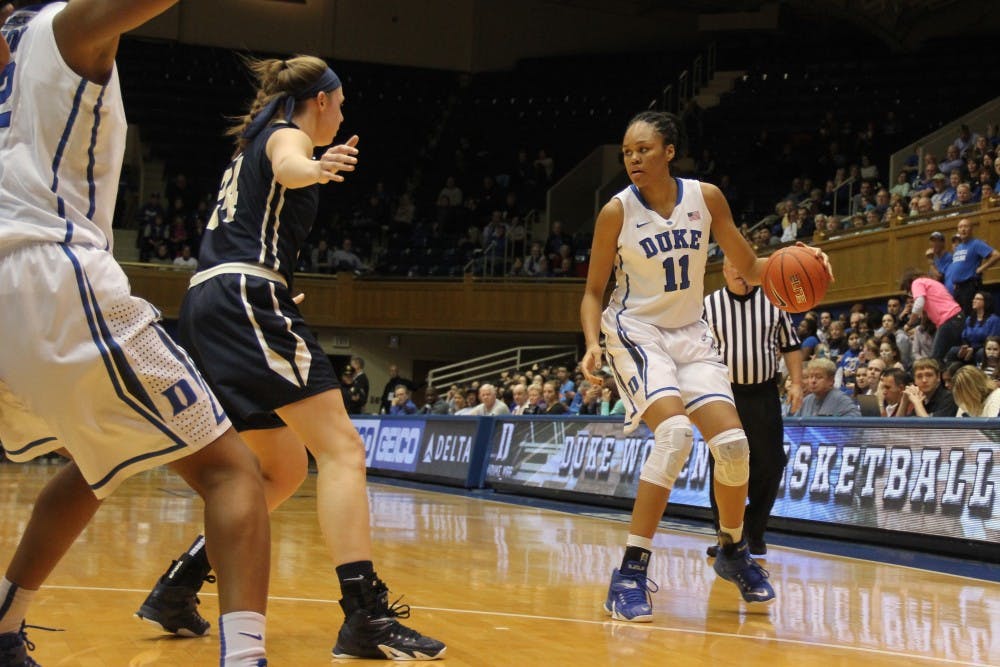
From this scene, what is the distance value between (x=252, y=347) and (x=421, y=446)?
11.8 metres

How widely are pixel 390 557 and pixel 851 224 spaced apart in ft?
41.1

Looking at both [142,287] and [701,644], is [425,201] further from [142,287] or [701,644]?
[701,644]

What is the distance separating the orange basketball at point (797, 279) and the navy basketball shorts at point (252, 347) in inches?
88.0

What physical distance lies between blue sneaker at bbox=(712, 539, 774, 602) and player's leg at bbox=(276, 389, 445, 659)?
6.00 feet

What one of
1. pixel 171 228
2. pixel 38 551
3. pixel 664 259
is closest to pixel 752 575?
pixel 664 259

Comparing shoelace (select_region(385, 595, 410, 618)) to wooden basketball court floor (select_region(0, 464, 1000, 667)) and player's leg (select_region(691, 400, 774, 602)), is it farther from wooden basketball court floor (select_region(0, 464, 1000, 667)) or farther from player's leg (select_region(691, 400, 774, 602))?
player's leg (select_region(691, 400, 774, 602))

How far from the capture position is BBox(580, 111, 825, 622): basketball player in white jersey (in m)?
4.82

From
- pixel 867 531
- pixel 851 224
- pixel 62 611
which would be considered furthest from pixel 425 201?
pixel 62 611

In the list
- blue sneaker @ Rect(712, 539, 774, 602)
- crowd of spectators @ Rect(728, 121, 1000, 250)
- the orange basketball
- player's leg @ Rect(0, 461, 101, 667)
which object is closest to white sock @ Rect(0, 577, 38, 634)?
player's leg @ Rect(0, 461, 101, 667)

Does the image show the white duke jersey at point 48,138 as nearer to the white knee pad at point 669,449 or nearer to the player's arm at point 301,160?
the player's arm at point 301,160

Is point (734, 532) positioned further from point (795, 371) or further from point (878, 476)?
point (878, 476)

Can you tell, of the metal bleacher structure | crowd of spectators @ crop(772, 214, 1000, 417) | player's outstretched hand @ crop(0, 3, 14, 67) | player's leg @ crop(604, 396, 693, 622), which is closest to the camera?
player's outstretched hand @ crop(0, 3, 14, 67)

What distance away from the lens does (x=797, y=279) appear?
504 centimetres

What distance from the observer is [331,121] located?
4.00 meters
